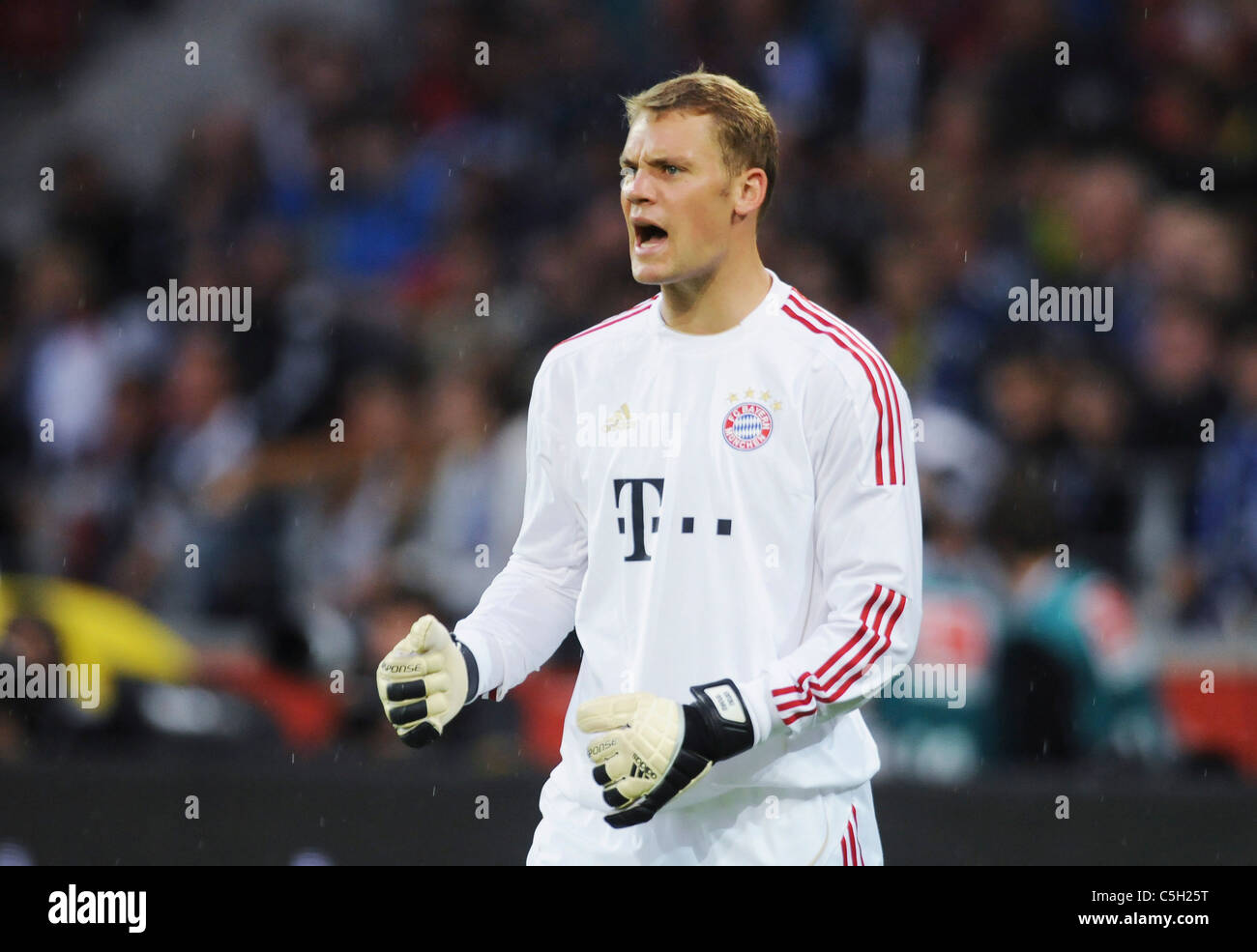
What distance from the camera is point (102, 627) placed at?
653cm

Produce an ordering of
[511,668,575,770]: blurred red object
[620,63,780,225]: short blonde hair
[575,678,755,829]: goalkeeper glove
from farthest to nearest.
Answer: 1. [511,668,575,770]: blurred red object
2. [620,63,780,225]: short blonde hair
3. [575,678,755,829]: goalkeeper glove

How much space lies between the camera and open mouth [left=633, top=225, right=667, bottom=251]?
11.2ft

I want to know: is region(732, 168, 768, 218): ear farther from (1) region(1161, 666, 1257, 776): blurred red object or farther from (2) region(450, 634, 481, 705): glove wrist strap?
(1) region(1161, 666, 1257, 776): blurred red object

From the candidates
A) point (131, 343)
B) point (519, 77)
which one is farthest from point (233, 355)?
point (519, 77)

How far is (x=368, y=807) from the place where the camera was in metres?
5.64

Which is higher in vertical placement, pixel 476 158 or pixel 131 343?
pixel 476 158

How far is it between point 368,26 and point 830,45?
251 cm

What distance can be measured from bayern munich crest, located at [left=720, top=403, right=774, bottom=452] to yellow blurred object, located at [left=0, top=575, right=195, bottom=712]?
11.5 feet

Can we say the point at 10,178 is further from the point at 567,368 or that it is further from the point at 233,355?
the point at 567,368

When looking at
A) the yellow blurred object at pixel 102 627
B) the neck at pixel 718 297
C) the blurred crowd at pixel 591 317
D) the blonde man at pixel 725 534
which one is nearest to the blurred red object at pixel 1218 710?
the blurred crowd at pixel 591 317

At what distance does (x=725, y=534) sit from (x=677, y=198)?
655mm

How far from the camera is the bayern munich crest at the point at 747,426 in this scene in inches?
133

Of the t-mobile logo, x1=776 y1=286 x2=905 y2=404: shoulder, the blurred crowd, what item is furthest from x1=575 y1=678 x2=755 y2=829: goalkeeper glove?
the blurred crowd

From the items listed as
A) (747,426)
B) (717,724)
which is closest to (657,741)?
(717,724)
